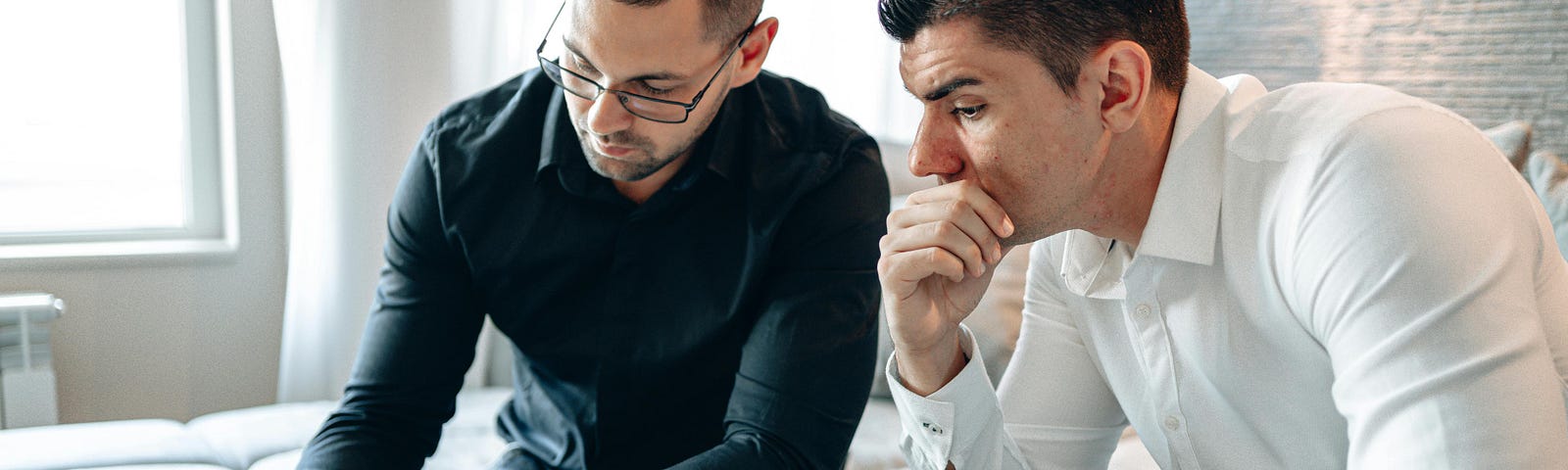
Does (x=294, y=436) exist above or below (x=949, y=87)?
below

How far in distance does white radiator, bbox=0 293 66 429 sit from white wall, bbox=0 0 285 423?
0.72 ft

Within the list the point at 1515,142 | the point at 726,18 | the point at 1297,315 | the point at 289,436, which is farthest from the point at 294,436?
the point at 1515,142

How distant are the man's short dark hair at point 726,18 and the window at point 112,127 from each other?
176 cm

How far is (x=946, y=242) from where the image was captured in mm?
1147

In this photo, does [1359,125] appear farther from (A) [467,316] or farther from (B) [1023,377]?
(A) [467,316]

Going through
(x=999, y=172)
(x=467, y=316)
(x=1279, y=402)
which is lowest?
(x=467, y=316)

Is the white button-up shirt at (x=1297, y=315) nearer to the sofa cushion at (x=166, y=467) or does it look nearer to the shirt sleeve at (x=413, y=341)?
the shirt sleeve at (x=413, y=341)

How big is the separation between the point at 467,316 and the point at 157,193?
5.55ft

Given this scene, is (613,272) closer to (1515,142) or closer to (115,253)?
(1515,142)

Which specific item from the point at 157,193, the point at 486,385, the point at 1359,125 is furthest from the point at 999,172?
the point at 157,193

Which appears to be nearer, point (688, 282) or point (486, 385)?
point (688, 282)

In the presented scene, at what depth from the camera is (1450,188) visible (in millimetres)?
883

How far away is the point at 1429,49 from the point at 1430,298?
1.30 meters

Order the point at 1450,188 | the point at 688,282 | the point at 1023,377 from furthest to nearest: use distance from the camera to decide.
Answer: the point at 688,282 < the point at 1023,377 < the point at 1450,188
